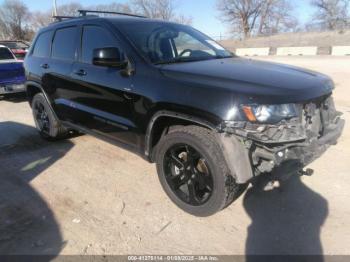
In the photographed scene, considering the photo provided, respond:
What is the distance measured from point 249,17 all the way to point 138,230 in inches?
2548

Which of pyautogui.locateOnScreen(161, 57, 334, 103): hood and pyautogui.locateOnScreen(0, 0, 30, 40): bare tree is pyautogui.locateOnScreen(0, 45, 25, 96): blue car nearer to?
pyautogui.locateOnScreen(161, 57, 334, 103): hood

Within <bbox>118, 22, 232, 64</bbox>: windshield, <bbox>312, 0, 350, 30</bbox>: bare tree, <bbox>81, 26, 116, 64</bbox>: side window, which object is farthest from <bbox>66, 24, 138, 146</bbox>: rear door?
<bbox>312, 0, 350, 30</bbox>: bare tree

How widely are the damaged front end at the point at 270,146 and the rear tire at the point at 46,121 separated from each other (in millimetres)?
3318

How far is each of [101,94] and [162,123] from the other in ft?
3.07

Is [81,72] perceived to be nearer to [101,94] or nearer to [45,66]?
[101,94]

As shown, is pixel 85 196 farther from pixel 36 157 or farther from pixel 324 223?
pixel 324 223

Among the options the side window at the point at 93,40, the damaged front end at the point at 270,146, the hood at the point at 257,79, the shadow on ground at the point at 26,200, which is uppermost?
the side window at the point at 93,40

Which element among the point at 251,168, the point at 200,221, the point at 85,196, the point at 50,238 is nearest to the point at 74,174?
the point at 85,196

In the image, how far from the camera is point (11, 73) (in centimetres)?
959

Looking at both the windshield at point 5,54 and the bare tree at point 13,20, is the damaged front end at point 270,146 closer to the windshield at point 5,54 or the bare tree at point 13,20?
the windshield at point 5,54

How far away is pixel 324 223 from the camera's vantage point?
3289mm

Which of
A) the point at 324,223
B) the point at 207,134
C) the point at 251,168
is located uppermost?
the point at 207,134

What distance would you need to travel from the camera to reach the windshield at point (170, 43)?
12.6 feet

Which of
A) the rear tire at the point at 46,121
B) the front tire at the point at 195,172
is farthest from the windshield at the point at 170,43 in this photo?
the rear tire at the point at 46,121
